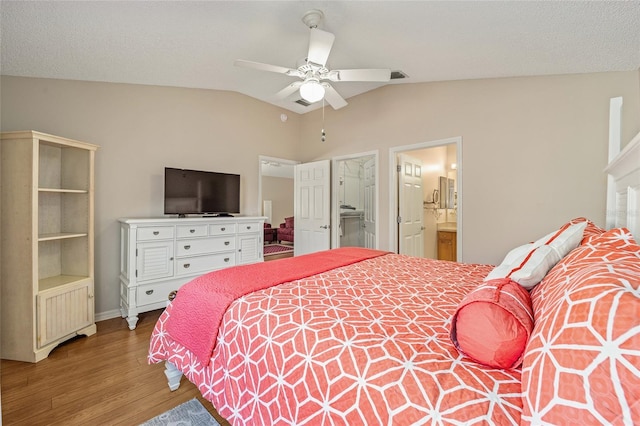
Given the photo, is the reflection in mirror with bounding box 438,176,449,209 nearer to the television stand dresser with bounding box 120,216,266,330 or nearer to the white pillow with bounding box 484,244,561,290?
the television stand dresser with bounding box 120,216,266,330

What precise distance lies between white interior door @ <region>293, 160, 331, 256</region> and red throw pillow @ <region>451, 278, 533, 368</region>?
3496 mm

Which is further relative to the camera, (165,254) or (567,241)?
(165,254)

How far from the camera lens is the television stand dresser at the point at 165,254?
2.82 m

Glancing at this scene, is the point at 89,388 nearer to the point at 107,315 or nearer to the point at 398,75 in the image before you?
the point at 107,315

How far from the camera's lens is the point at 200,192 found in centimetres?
362

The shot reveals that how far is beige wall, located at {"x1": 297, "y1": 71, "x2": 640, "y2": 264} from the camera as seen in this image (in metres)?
2.48

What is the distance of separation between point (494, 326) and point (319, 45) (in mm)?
2070

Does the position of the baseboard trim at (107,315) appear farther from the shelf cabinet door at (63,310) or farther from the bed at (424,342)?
the bed at (424,342)

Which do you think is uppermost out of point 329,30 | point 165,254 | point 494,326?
point 329,30

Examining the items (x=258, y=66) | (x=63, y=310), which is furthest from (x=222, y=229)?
(x=258, y=66)

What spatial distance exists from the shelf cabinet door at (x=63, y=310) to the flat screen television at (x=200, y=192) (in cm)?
114

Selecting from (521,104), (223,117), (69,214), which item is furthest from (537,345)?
(223,117)

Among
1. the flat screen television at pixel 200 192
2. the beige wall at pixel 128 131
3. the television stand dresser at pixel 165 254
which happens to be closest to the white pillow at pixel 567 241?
the television stand dresser at pixel 165 254

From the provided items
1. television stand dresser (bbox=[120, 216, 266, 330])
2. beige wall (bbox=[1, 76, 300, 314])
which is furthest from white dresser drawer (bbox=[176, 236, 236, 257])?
beige wall (bbox=[1, 76, 300, 314])
